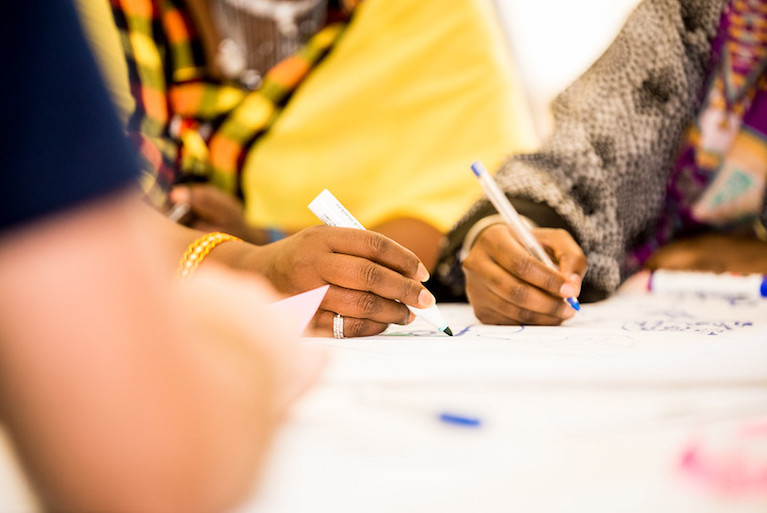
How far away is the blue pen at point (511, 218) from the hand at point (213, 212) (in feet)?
0.99

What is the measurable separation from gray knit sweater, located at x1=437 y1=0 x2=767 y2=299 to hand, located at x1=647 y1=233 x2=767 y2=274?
0.03m

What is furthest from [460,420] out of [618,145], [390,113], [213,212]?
[390,113]

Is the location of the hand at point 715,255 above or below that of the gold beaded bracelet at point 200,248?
below

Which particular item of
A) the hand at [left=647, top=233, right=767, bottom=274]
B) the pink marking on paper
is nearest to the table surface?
the pink marking on paper

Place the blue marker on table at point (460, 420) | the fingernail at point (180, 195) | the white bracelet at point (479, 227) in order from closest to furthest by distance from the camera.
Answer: the blue marker on table at point (460, 420)
the white bracelet at point (479, 227)
the fingernail at point (180, 195)

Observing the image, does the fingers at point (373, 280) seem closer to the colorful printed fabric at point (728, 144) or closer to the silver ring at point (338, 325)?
the silver ring at point (338, 325)

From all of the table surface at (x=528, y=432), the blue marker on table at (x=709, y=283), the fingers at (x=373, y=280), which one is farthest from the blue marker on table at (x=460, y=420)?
the blue marker on table at (x=709, y=283)

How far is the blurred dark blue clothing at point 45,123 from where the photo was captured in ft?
0.44

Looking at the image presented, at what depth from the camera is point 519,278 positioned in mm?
423

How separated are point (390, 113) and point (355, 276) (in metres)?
0.46

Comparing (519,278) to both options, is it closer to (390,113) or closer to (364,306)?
(364,306)

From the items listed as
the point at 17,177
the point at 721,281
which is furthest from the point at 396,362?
the point at 721,281

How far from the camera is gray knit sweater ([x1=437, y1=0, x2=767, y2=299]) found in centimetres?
52

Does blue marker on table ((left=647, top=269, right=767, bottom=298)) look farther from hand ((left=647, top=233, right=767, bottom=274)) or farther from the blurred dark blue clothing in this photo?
the blurred dark blue clothing
